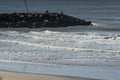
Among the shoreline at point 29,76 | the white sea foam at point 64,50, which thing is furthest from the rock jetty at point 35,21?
the shoreline at point 29,76

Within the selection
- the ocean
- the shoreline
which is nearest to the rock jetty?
the ocean

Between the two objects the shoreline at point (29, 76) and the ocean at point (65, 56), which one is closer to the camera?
the shoreline at point (29, 76)

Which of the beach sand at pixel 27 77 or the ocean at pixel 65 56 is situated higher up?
the beach sand at pixel 27 77

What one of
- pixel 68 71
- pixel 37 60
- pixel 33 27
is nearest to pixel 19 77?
pixel 68 71

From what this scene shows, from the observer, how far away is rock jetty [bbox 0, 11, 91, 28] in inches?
1575

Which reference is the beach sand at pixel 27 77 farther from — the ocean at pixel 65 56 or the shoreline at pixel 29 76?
the ocean at pixel 65 56

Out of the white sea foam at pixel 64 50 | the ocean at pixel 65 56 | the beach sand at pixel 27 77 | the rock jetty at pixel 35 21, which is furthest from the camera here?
the rock jetty at pixel 35 21

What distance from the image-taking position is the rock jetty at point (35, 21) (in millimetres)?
40000

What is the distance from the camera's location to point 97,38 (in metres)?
26.8

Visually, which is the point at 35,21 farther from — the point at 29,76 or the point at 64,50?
the point at 29,76

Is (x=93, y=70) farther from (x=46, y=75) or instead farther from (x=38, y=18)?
(x=38, y=18)

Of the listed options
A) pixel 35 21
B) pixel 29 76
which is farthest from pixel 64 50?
pixel 35 21

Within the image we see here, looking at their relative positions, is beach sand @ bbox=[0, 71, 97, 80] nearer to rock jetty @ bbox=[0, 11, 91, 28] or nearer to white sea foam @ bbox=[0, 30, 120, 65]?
white sea foam @ bbox=[0, 30, 120, 65]

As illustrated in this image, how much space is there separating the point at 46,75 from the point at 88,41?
9.79 metres
